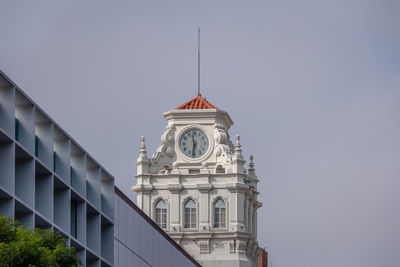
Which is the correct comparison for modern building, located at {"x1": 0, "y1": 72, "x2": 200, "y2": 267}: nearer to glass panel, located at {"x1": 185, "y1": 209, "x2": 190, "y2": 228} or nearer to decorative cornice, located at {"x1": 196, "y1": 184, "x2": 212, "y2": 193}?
glass panel, located at {"x1": 185, "y1": 209, "x2": 190, "y2": 228}

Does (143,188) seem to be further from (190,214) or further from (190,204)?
(190,214)

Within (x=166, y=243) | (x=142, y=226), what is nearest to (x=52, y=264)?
(x=142, y=226)

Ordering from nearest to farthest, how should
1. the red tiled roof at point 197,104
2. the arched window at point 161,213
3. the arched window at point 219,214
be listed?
the arched window at point 219,214, the arched window at point 161,213, the red tiled roof at point 197,104

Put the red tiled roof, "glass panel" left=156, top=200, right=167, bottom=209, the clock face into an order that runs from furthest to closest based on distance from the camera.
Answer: the red tiled roof, the clock face, "glass panel" left=156, top=200, right=167, bottom=209

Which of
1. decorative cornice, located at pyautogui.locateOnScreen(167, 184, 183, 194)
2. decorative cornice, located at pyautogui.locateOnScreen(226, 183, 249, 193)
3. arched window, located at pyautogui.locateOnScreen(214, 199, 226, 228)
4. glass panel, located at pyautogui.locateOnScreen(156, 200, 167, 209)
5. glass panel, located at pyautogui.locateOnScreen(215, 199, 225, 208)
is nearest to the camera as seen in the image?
decorative cornice, located at pyautogui.locateOnScreen(226, 183, 249, 193)

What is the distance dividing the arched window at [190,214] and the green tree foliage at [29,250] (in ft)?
334

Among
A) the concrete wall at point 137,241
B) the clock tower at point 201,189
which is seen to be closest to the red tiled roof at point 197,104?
the clock tower at point 201,189

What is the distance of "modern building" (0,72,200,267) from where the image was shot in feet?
201

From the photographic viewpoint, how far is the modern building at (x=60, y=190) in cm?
6112

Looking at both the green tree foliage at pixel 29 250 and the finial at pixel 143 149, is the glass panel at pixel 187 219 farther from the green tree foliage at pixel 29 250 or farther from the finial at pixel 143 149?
the green tree foliage at pixel 29 250

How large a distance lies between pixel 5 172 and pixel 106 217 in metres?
16.8

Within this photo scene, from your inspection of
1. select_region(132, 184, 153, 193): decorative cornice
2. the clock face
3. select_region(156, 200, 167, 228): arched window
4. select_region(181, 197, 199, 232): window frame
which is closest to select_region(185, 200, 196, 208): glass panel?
select_region(181, 197, 199, 232): window frame

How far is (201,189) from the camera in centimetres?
15388

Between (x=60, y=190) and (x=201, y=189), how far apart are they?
280 feet
